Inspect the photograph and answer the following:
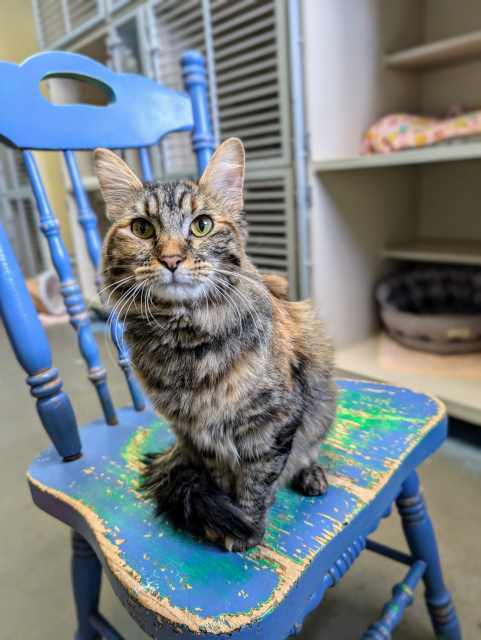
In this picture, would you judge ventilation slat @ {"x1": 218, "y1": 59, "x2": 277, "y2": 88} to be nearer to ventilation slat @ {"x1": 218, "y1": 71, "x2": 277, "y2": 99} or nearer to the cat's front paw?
ventilation slat @ {"x1": 218, "y1": 71, "x2": 277, "y2": 99}

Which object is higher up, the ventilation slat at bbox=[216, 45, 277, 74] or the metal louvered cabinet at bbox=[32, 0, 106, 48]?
the metal louvered cabinet at bbox=[32, 0, 106, 48]

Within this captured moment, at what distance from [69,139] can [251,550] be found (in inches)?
26.4

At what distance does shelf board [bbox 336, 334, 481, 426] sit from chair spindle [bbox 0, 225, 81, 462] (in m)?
1.10

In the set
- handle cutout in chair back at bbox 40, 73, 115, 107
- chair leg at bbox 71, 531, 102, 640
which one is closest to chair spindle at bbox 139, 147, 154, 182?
handle cutout in chair back at bbox 40, 73, 115, 107

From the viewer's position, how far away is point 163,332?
543mm

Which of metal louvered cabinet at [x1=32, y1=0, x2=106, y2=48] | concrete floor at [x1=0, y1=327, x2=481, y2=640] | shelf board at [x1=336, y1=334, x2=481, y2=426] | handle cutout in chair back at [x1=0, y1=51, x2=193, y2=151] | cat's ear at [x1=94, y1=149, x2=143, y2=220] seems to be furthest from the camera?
metal louvered cabinet at [x1=32, y1=0, x2=106, y2=48]

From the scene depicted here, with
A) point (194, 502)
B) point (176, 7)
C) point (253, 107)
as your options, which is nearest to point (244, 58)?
point (253, 107)

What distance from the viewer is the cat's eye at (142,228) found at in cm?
54

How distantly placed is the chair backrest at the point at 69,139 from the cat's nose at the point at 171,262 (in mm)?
135

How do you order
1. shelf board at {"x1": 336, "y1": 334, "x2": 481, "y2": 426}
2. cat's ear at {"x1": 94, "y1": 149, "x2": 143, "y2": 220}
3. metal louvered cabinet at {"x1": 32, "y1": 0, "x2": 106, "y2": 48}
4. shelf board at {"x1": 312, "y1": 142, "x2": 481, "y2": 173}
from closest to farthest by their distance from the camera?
1. cat's ear at {"x1": 94, "y1": 149, "x2": 143, "y2": 220}
2. shelf board at {"x1": 312, "y1": 142, "x2": 481, "y2": 173}
3. shelf board at {"x1": 336, "y1": 334, "x2": 481, "y2": 426}
4. metal louvered cabinet at {"x1": 32, "y1": 0, "x2": 106, "y2": 48}

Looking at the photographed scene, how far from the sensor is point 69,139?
0.76m

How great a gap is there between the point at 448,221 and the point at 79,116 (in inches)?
61.5

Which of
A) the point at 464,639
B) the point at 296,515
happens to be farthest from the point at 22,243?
the point at 464,639

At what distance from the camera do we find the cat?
52 cm
